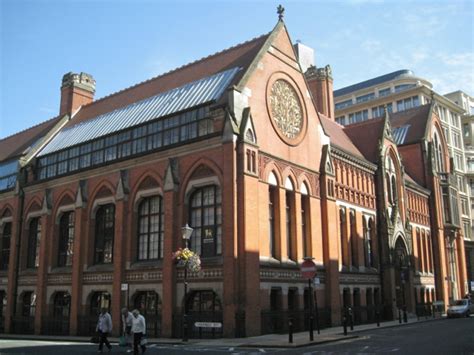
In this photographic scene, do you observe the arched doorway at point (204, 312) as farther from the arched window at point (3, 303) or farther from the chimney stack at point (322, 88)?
the chimney stack at point (322, 88)

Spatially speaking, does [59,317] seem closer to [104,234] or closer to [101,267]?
[101,267]

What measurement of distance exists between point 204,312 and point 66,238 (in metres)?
14.7

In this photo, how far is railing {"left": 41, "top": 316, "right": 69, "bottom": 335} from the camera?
3425 cm

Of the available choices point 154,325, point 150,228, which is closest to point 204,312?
point 154,325

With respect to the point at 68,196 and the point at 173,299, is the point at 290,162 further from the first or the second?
the point at 68,196

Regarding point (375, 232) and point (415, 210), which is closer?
point (375, 232)

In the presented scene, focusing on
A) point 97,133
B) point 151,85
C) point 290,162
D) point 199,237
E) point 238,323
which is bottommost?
point 238,323

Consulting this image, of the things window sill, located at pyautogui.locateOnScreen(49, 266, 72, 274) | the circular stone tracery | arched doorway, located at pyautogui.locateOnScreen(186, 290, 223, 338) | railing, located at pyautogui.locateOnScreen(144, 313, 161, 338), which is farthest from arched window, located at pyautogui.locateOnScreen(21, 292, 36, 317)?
the circular stone tracery

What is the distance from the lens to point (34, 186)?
1555 inches

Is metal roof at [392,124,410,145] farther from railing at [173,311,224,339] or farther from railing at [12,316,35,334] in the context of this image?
railing at [12,316,35,334]

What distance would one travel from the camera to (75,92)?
158ft

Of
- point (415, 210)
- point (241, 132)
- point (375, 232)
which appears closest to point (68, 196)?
point (241, 132)

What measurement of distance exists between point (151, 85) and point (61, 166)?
360 inches

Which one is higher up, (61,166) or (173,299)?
(61,166)
